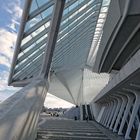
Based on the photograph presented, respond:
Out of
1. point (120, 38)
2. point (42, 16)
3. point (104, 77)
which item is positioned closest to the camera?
point (42, 16)

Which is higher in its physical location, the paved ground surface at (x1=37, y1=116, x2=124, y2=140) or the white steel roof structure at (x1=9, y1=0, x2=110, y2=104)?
the white steel roof structure at (x1=9, y1=0, x2=110, y2=104)

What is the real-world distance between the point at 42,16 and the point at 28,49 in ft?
18.9

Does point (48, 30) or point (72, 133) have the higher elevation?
point (48, 30)

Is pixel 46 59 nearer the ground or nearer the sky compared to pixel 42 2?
Result: nearer the ground

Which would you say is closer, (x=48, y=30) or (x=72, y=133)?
(x=72, y=133)

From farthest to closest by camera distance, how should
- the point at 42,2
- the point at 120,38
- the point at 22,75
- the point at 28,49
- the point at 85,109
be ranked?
the point at 85,109
the point at 22,75
the point at 120,38
the point at 28,49
the point at 42,2

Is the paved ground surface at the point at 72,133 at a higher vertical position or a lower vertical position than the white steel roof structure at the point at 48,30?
lower

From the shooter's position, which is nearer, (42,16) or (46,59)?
(42,16)

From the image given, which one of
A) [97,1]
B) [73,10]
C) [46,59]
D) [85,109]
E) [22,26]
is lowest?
[85,109]

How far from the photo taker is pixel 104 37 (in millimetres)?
27031

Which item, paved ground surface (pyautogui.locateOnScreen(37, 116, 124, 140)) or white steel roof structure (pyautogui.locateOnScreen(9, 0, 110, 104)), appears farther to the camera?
white steel roof structure (pyautogui.locateOnScreen(9, 0, 110, 104))

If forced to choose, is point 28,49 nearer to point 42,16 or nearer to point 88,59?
point 42,16

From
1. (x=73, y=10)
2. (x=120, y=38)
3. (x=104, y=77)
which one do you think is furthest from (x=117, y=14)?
(x=104, y=77)

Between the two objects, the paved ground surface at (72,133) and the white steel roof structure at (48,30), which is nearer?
the paved ground surface at (72,133)
